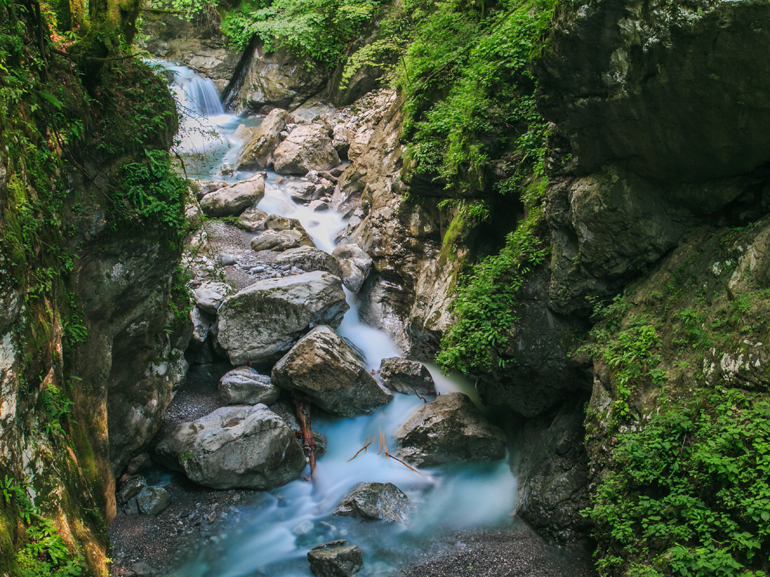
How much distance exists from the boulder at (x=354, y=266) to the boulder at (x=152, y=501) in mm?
6395

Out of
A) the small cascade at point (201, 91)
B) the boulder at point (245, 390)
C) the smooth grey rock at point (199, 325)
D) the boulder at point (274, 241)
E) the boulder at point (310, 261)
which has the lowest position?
the boulder at point (245, 390)

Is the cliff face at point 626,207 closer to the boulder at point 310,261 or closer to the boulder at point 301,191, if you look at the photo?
the boulder at point 310,261

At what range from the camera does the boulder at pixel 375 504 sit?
22.8ft

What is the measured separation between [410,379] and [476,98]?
5.63m

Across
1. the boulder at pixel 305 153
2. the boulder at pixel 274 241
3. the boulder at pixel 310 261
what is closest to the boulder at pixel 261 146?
the boulder at pixel 305 153

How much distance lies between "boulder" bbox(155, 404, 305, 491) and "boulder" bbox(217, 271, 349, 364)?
6.23 ft

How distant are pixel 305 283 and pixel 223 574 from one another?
556 centimetres

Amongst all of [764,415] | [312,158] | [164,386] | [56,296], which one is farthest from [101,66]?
[312,158]

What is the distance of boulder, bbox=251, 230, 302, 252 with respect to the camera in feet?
43.6

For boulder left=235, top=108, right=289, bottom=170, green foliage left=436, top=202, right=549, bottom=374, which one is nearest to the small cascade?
boulder left=235, top=108, right=289, bottom=170

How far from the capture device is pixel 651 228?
18.2ft

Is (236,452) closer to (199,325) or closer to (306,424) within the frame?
(306,424)

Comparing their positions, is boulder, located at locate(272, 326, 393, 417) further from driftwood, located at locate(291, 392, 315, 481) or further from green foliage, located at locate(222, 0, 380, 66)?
green foliage, located at locate(222, 0, 380, 66)

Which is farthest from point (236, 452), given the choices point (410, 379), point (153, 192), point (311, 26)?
point (311, 26)
